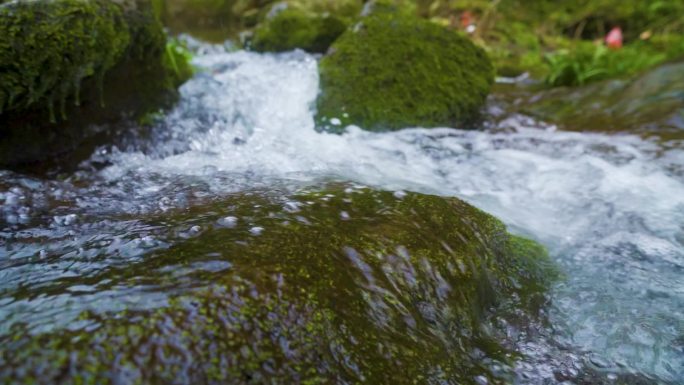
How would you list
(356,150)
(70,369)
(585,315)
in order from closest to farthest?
(70,369) < (585,315) < (356,150)

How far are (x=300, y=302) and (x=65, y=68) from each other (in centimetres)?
260

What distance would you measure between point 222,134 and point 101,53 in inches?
50.0

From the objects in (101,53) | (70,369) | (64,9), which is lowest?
(70,369)

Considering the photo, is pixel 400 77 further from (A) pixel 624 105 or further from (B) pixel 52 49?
(B) pixel 52 49

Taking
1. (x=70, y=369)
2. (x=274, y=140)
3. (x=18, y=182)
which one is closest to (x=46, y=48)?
(x=18, y=182)

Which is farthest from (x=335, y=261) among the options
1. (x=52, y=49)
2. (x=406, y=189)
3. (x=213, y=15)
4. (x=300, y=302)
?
(x=213, y=15)

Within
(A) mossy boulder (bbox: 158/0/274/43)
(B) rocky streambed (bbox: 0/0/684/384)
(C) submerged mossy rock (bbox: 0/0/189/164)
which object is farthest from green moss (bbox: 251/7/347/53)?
(C) submerged mossy rock (bbox: 0/0/189/164)

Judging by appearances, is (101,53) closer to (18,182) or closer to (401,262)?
(18,182)

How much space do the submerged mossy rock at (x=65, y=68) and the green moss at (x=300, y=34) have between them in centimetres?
405

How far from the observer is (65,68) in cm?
307

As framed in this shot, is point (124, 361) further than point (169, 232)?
No

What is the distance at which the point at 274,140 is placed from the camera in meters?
4.34

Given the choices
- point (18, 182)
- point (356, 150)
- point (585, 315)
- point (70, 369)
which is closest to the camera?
point (70, 369)

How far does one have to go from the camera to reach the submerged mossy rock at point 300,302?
1.17 metres
